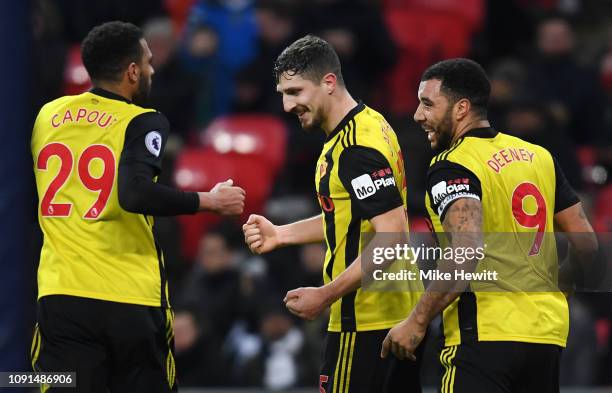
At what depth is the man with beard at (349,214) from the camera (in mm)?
5754

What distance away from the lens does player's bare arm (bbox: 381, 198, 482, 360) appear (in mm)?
5508

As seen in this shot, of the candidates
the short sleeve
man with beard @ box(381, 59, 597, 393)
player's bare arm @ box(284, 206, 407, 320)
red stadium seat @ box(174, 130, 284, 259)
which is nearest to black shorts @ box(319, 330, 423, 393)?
man with beard @ box(381, 59, 597, 393)

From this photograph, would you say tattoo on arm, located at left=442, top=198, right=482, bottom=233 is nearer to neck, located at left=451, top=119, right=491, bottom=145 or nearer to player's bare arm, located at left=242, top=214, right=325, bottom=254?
neck, located at left=451, top=119, right=491, bottom=145

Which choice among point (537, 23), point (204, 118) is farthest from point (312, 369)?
point (537, 23)

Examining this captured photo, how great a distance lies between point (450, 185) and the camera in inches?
220

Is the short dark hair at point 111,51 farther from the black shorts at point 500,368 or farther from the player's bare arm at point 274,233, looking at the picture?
A: the black shorts at point 500,368

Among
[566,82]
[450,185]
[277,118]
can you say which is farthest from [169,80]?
[450,185]

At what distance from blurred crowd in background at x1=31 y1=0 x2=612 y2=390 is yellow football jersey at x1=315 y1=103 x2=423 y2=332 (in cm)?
326

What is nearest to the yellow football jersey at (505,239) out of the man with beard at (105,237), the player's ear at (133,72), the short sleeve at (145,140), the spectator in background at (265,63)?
the man with beard at (105,237)

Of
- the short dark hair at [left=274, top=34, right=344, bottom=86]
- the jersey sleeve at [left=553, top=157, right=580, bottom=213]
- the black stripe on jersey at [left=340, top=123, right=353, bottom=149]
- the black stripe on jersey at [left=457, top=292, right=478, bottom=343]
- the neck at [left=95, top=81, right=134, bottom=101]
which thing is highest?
the short dark hair at [left=274, top=34, right=344, bottom=86]

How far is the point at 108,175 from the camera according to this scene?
603 cm

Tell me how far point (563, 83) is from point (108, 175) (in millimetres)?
6266

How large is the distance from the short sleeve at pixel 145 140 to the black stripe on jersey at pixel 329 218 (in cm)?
74

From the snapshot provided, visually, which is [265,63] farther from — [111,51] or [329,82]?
[329,82]
